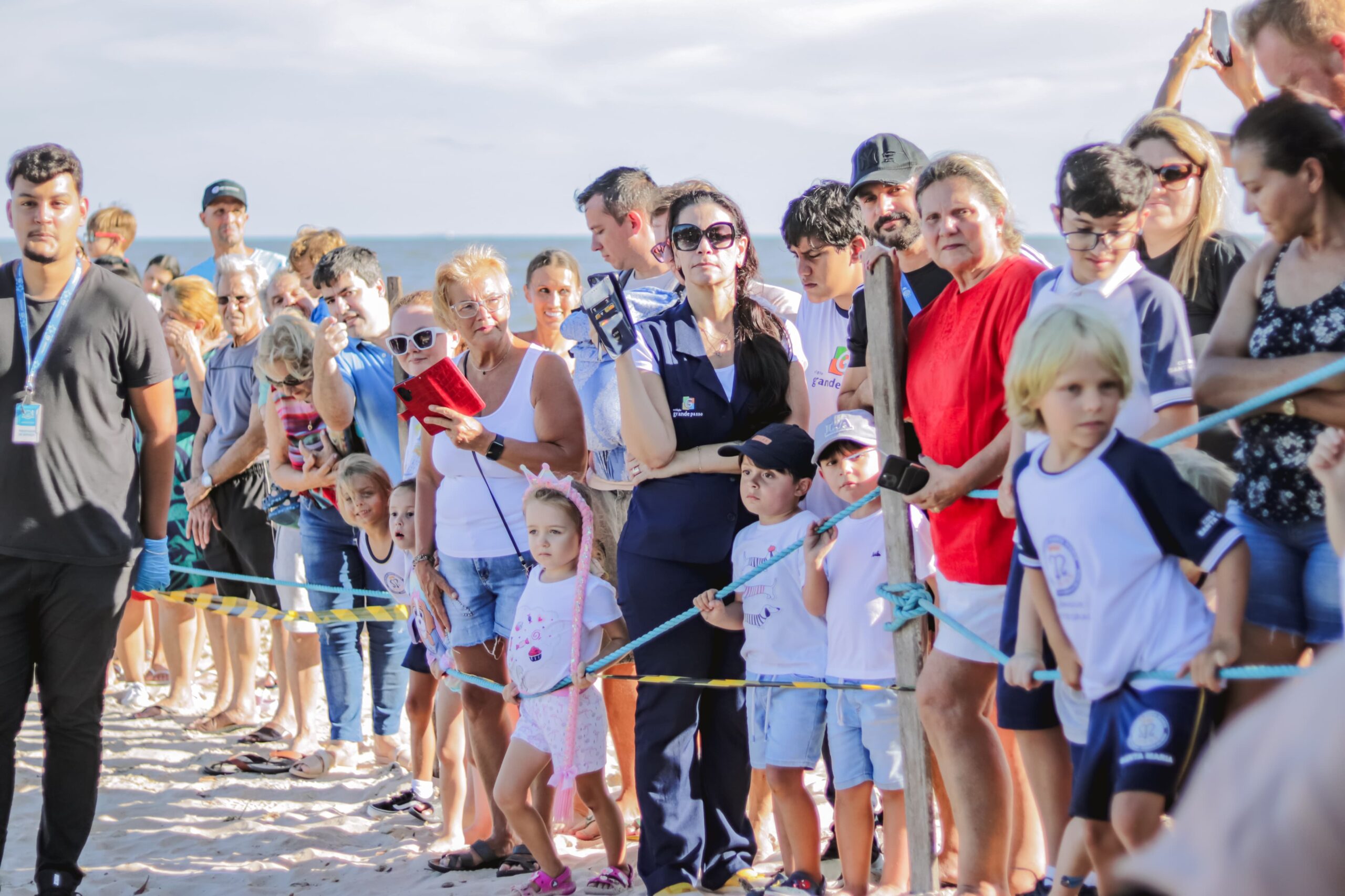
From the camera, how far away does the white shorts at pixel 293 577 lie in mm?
6176

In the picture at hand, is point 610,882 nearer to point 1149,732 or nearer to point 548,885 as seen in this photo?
point 548,885

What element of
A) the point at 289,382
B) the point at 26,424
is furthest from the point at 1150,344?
the point at 289,382

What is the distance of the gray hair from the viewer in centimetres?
670

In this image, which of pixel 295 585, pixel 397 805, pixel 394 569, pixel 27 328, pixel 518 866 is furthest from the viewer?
pixel 295 585

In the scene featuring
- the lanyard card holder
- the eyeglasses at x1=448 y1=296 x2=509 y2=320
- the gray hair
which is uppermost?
the gray hair

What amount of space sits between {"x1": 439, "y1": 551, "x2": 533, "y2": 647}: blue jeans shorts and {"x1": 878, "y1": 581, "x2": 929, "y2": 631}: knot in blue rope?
1602 mm

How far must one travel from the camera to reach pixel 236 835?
5.42 m

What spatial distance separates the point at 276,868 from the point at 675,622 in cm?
241

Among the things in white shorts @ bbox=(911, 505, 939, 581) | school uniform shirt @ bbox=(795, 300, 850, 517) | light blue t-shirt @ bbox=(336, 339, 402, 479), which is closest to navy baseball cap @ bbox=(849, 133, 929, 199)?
school uniform shirt @ bbox=(795, 300, 850, 517)

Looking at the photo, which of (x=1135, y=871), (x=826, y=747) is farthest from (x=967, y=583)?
(x=1135, y=871)

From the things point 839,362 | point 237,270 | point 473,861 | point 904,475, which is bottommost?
point 473,861

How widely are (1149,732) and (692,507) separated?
1790 millimetres

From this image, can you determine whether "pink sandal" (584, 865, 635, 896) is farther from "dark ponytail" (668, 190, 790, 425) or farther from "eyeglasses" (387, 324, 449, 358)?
"eyeglasses" (387, 324, 449, 358)

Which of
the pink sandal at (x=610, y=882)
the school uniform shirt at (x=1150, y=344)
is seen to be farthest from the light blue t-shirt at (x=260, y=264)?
the school uniform shirt at (x=1150, y=344)
